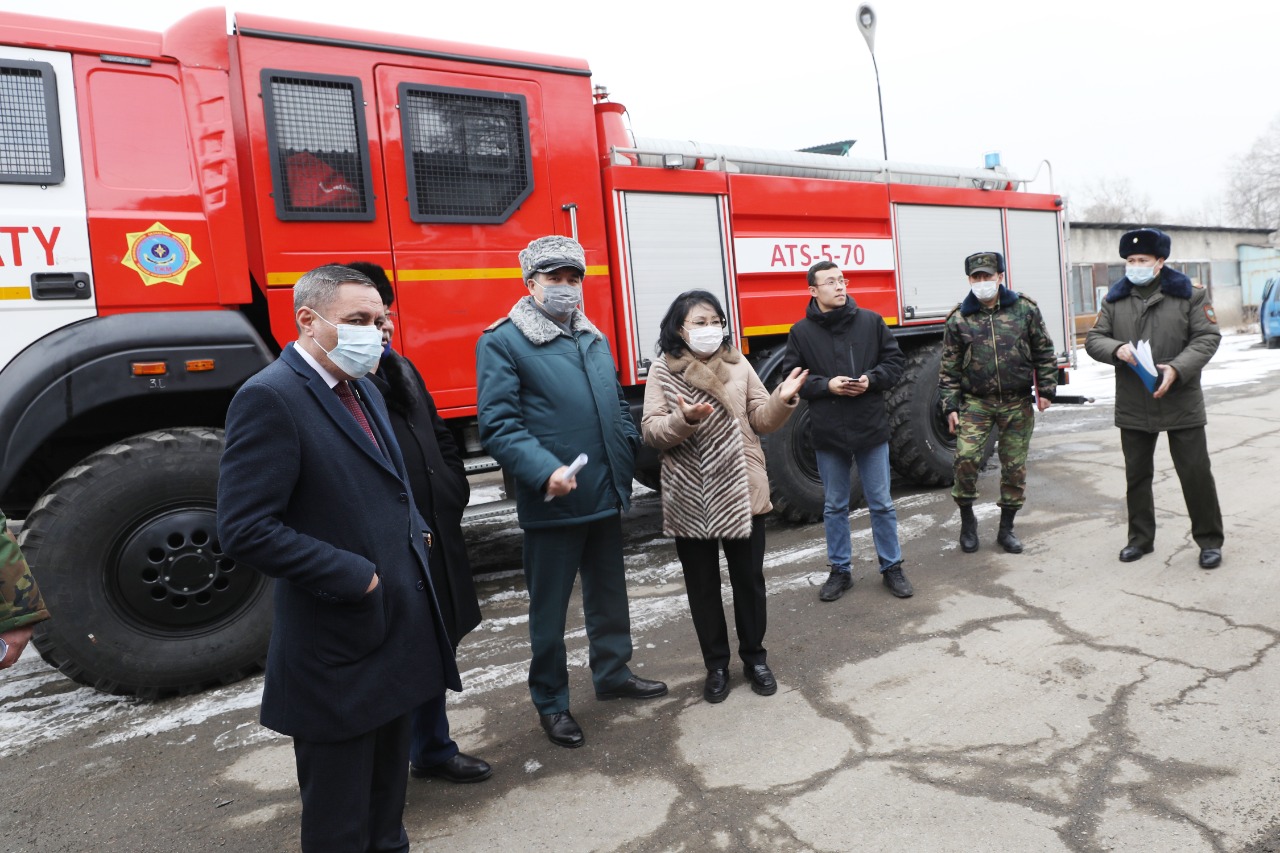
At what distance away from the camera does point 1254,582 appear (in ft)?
13.7

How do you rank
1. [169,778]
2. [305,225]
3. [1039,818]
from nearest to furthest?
[1039,818] → [169,778] → [305,225]

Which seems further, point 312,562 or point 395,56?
point 395,56

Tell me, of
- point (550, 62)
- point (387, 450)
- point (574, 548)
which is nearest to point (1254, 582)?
point (574, 548)

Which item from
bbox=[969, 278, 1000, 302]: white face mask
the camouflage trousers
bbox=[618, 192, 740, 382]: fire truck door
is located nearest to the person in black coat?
bbox=[618, 192, 740, 382]: fire truck door

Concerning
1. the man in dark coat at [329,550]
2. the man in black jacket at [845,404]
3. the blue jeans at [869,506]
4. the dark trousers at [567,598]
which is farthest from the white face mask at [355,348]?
the blue jeans at [869,506]

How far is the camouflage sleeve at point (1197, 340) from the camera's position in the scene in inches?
173

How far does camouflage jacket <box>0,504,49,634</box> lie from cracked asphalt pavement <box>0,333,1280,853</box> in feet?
3.92

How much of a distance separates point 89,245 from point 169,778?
218 centimetres

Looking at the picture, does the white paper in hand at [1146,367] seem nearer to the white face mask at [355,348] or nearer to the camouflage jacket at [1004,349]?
the camouflage jacket at [1004,349]

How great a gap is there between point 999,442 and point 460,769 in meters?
3.65

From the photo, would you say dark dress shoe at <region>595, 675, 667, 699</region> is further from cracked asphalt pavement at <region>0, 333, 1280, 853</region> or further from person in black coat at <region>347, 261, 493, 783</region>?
person in black coat at <region>347, 261, 493, 783</region>

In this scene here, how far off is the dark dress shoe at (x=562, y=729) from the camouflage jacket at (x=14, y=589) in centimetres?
174

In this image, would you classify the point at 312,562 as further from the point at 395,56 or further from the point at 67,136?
the point at 395,56

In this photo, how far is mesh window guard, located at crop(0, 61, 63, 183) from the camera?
3531 millimetres
